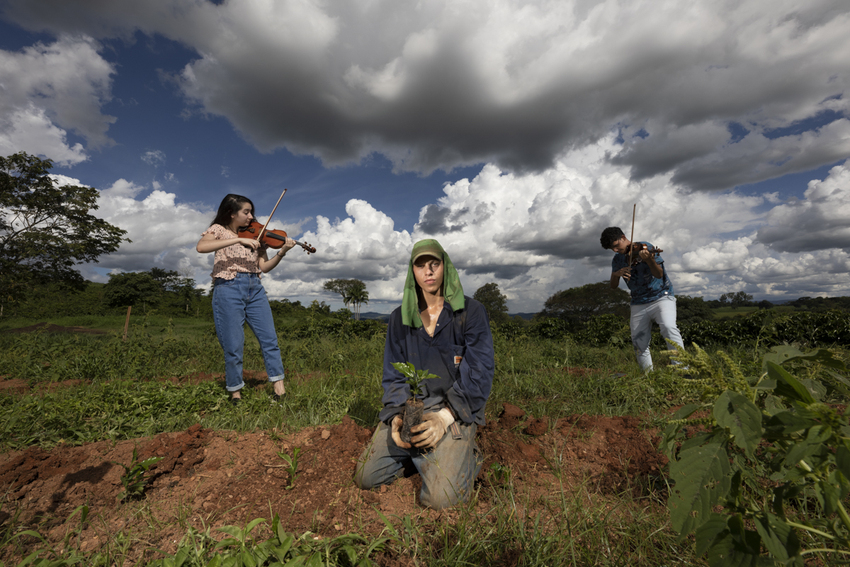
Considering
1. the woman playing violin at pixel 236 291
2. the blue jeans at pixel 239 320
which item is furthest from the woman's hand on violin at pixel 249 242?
the blue jeans at pixel 239 320

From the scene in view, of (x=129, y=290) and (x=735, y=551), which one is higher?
(x=129, y=290)

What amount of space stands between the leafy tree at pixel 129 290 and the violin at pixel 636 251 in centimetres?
4090

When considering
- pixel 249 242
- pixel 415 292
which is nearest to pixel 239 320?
pixel 249 242

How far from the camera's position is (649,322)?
5.07 m

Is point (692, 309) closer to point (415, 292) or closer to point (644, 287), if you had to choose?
point (644, 287)

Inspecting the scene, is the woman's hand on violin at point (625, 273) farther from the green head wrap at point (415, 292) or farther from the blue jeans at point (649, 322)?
the green head wrap at point (415, 292)

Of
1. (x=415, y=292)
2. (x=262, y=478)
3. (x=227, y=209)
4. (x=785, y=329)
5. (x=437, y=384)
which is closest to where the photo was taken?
(x=262, y=478)

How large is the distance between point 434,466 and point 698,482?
5.44 ft

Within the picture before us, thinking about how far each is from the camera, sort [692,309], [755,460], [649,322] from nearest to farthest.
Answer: [755,460], [649,322], [692,309]

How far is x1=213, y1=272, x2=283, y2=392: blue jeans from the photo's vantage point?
12.3 ft

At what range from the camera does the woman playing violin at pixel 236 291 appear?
3.75 metres

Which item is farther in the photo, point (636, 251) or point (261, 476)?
point (636, 251)

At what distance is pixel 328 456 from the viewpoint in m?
2.61

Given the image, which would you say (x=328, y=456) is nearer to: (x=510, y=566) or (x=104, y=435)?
(x=510, y=566)
